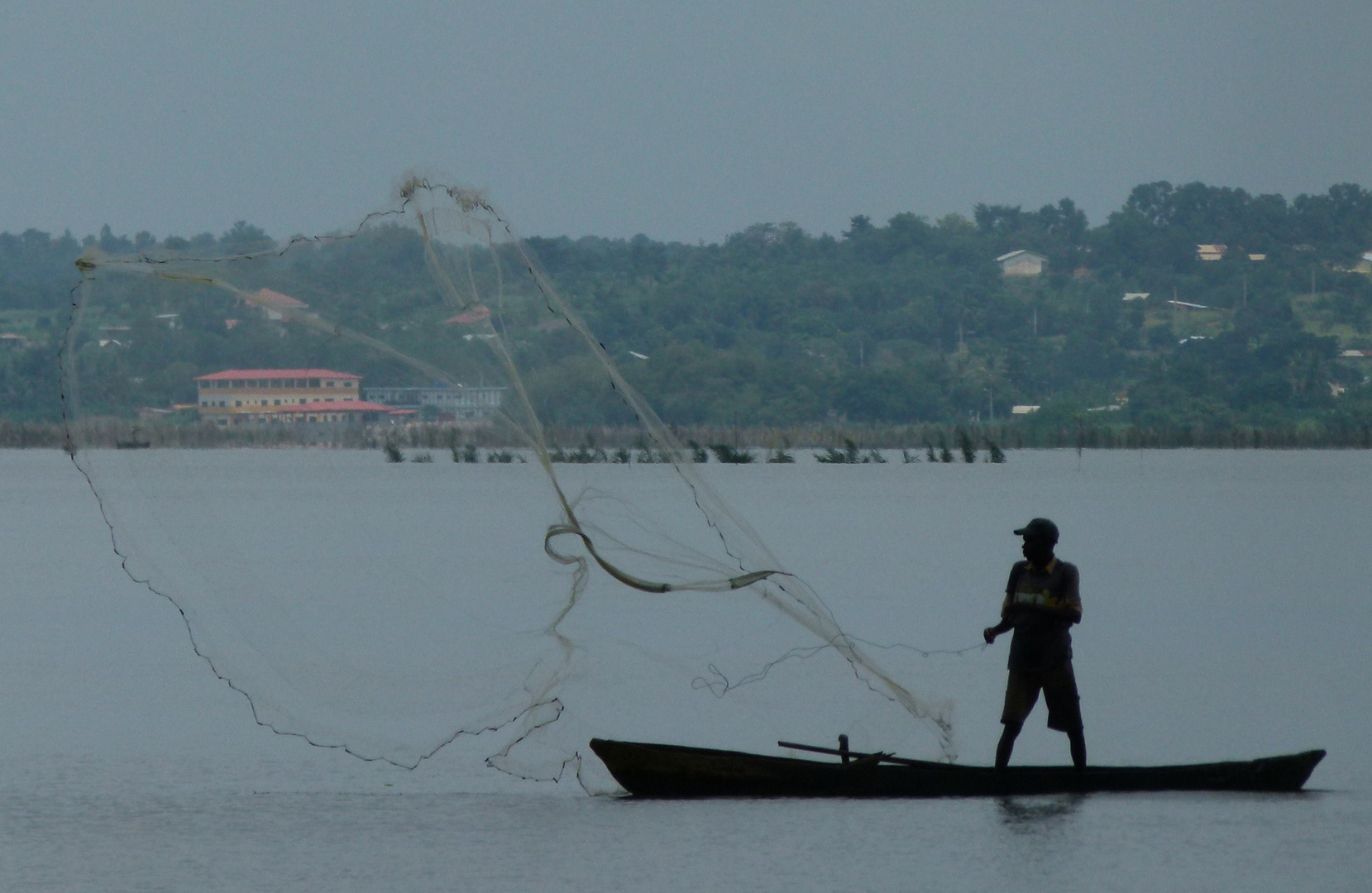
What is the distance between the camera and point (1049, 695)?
1106 cm

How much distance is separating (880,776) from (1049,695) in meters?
1.12

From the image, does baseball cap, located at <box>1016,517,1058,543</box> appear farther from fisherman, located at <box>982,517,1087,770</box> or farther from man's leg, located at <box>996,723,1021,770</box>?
man's leg, located at <box>996,723,1021,770</box>

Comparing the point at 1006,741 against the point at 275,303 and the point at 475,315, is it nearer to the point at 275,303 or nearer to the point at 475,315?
the point at 475,315

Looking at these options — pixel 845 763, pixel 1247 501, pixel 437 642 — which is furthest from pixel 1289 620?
pixel 1247 501

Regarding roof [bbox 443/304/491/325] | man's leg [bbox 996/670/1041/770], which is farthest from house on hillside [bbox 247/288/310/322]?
man's leg [bbox 996/670/1041/770]

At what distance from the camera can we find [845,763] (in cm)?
1129

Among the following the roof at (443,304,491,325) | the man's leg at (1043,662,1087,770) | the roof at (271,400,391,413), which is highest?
the roof at (443,304,491,325)

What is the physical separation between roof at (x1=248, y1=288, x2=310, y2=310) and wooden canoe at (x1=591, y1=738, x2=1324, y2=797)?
3.08 meters

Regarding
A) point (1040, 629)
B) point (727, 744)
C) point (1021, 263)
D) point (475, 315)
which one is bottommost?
point (727, 744)

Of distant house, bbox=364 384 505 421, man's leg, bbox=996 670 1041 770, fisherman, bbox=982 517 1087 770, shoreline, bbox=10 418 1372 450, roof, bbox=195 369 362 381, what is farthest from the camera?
shoreline, bbox=10 418 1372 450

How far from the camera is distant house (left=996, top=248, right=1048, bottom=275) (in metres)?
156

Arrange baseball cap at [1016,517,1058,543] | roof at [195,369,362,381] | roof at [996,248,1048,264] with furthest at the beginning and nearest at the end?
1. roof at [996,248,1048,264]
2. roof at [195,369,362,381]
3. baseball cap at [1016,517,1058,543]

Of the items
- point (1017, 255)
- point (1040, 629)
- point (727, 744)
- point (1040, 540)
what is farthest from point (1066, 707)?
point (1017, 255)

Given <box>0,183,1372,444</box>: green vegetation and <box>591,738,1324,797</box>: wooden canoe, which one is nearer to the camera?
<box>591,738,1324,797</box>: wooden canoe
